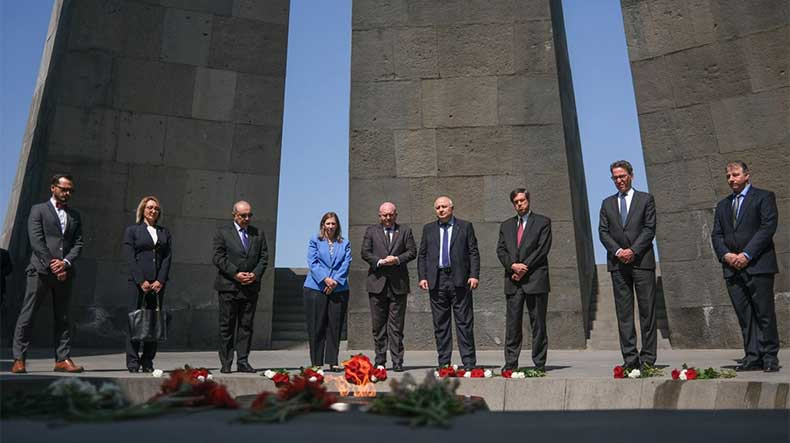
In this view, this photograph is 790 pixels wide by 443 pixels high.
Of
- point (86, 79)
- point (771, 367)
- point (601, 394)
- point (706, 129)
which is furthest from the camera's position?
point (86, 79)

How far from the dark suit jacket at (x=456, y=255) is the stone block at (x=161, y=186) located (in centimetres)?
504

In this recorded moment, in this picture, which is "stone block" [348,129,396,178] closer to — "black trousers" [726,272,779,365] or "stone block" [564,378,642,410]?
"black trousers" [726,272,779,365]

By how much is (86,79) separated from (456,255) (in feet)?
22.4

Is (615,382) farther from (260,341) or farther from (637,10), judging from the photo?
(637,10)

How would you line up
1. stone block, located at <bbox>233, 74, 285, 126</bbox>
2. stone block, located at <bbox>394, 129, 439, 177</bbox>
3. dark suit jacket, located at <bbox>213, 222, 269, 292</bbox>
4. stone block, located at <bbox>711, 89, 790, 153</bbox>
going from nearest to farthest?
1. dark suit jacket, located at <bbox>213, 222, 269, 292</bbox>
2. stone block, located at <bbox>711, 89, 790, 153</bbox>
3. stone block, located at <bbox>394, 129, 439, 177</bbox>
4. stone block, located at <bbox>233, 74, 285, 126</bbox>

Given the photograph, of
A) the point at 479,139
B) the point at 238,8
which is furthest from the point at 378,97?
the point at 238,8

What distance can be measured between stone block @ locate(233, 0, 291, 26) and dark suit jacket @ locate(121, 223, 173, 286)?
18.9 ft

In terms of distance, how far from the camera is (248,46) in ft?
42.3

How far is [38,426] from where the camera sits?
13.5 ft

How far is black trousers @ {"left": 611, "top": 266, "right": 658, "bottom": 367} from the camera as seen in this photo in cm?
775

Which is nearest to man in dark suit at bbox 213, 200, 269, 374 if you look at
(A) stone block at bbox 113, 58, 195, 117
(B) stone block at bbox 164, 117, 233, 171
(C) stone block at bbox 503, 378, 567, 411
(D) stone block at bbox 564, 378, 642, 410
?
(C) stone block at bbox 503, 378, 567, 411

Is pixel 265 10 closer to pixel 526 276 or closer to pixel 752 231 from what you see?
pixel 526 276

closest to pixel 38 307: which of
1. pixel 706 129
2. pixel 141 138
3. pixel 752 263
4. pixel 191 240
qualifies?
pixel 191 240

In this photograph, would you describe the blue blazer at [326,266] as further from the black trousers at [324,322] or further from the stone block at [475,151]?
the stone block at [475,151]
